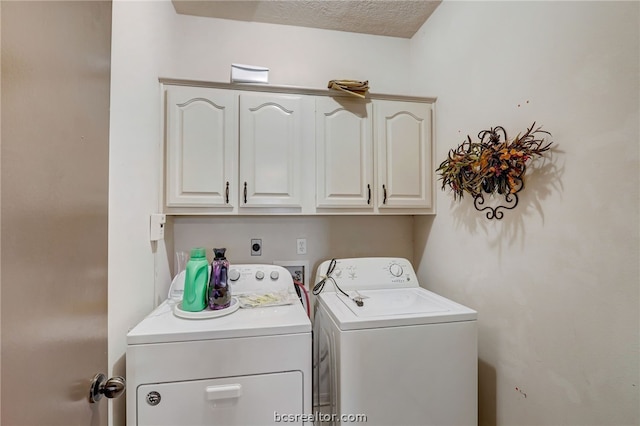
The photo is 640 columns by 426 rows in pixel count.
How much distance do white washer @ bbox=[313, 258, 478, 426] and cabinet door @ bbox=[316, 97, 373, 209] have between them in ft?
2.26

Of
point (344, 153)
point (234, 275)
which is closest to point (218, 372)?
point (234, 275)

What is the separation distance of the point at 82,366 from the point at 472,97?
1.87 m

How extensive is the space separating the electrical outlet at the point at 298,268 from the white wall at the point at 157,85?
0.17ft

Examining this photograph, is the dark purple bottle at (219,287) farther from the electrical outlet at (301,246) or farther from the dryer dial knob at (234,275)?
the electrical outlet at (301,246)

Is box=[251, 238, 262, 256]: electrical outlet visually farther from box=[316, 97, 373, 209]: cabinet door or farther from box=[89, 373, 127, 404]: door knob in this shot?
box=[89, 373, 127, 404]: door knob

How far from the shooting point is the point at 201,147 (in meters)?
1.56

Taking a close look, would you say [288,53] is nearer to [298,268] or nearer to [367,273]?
[298,268]

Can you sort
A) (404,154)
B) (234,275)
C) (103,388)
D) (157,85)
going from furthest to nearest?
(404,154) → (234,275) → (157,85) → (103,388)

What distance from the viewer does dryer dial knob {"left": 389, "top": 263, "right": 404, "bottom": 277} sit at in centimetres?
183

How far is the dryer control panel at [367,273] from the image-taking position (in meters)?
1.75

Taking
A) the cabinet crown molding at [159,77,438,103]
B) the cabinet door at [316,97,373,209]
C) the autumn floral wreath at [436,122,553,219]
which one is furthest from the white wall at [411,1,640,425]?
the cabinet door at [316,97,373,209]

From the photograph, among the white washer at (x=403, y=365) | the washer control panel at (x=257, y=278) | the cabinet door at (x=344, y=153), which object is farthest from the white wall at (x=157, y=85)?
the white washer at (x=403, y=365)

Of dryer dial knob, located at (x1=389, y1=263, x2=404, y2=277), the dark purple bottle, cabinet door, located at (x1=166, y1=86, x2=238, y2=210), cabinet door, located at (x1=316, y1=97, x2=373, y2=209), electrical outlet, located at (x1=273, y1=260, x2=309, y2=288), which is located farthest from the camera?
electrical outlet, located at (x1=273, y1=260, x2=309, y2=288)

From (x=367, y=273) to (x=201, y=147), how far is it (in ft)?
4.23
